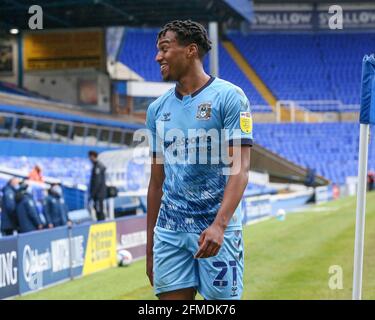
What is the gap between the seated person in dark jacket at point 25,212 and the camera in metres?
14.2

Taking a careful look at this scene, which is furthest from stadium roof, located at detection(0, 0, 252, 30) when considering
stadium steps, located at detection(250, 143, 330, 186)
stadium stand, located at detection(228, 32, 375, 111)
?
stadium stand, located at detection(228, 32, 375, 111)

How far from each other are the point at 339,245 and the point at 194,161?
38.4 ft

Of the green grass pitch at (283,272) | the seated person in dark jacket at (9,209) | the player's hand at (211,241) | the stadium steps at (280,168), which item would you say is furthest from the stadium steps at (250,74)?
the player's hand at (211,241)

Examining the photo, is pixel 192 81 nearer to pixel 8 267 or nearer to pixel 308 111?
pixel 8 267

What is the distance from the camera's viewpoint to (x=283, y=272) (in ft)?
41.2

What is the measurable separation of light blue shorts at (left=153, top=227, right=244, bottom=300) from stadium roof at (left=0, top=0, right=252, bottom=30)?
43.9ft

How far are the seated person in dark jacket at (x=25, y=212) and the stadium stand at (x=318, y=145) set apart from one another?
24.8 metres

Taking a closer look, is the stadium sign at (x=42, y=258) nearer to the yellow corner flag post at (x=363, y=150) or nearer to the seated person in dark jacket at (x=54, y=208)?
the seated person in dark jacket at (x=54, y=208)

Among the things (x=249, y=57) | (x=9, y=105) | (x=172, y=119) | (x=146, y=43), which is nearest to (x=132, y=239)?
(x=9, y=105)

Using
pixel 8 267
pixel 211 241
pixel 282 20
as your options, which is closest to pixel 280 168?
pixel 282 20

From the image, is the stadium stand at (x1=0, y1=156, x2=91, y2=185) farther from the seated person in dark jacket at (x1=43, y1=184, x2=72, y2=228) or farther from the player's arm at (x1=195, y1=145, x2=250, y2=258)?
the player's arm at (x1=195, y1=145, x2=250, y2=258)

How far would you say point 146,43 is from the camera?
4225cm

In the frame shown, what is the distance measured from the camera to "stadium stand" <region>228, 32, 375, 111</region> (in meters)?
40.2
